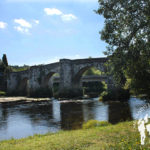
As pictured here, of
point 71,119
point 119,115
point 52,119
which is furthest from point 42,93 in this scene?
point 119,115

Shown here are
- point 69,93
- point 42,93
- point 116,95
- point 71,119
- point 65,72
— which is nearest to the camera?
point 71,119

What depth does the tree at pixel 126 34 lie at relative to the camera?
10555 millimetres

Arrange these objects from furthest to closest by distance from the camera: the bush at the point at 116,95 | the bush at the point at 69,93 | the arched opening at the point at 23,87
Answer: the arched opening at the point at 23,87 < the bush at the point at 69,93 < the bush at the point at 116,95

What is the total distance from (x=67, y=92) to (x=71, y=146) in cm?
3159

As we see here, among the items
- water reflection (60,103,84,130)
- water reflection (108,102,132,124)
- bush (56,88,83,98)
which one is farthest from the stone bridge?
water reflection (60,103,84,130)

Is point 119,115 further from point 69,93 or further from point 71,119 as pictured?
point 69,93

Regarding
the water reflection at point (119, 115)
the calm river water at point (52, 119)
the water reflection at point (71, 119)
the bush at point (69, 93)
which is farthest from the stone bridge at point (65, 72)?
the water reflection at point (71, 119)

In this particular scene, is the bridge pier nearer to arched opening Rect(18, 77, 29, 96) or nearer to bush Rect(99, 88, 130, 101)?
bush Rect(99, 88, 130, 101)

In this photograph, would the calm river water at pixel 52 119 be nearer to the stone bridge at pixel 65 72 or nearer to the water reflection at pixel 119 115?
the water reflection at pixel 119 115

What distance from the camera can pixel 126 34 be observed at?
37.2ft

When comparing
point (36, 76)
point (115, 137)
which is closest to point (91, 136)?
point (115, 137)

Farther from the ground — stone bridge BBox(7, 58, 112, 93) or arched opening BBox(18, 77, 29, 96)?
stone bridge BBox(7, 58, 112, 93)

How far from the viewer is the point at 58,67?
138 feet

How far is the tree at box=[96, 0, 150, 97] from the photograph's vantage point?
10.6 m
